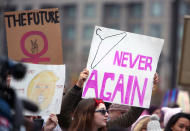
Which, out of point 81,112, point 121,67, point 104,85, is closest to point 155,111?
point 121,67

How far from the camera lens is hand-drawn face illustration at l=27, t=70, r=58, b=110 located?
168 inches

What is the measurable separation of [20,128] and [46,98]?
1.76 meters

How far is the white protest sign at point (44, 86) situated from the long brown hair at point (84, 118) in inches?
6.7

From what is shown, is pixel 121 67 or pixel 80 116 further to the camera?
pixel 121 67

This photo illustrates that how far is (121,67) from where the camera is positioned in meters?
4.70

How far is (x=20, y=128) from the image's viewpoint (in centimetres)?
253

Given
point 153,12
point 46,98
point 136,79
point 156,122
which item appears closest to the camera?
point 46,98

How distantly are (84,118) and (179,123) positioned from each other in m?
1.74

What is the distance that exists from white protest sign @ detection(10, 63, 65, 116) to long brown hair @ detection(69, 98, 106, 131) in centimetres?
17

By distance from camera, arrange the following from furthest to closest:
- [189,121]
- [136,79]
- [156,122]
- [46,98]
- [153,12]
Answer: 1. [153,12]
2. [189,121]
3. [156,122]
4. [136,79]
5. [46,98]

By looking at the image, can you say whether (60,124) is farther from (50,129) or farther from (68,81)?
(68,81)

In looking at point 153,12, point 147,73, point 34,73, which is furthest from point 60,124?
point 153,12

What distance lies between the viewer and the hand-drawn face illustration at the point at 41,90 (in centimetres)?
426

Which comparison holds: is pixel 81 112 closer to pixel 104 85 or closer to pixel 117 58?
pixel 104 85
